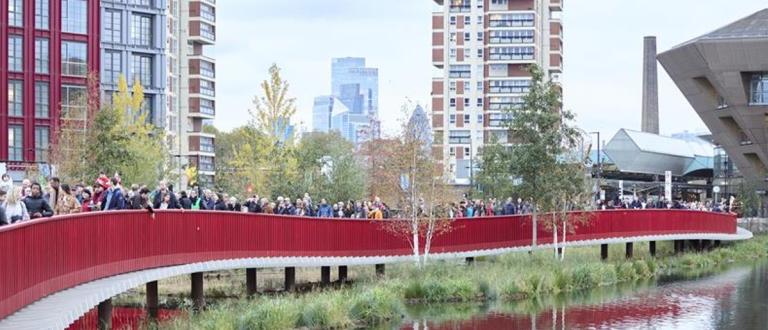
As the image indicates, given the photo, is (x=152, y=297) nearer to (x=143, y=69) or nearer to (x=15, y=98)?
(x=15, y=98)

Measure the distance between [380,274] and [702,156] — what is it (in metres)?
128

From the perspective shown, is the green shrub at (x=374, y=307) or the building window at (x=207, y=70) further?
the building window at (x=207, y=70)

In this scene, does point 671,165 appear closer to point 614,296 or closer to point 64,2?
point 64,2

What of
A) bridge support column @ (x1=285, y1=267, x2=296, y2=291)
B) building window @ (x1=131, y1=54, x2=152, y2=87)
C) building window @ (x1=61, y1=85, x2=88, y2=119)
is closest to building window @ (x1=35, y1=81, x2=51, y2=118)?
building window @ (x1=61, y1=85, x2=88, y2=119)

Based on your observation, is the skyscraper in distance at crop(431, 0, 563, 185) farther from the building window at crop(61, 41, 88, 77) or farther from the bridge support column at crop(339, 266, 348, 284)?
the bridge support column at crop(339, 266, 348, 284)

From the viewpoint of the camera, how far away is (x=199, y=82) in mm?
124875

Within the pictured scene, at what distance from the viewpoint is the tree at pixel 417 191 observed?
4094 cm

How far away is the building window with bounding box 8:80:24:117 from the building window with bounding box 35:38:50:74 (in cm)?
158

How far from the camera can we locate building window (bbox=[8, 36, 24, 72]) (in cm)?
7150

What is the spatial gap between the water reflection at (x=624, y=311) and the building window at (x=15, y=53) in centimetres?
4177

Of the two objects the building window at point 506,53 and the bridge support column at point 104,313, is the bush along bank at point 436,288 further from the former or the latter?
the building window at point 506,53

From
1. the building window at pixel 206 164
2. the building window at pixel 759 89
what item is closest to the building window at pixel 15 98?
the building window at pixel 206 164

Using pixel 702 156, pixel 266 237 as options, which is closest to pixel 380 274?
pixel 266 237

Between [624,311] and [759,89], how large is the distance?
6948 centimetres
